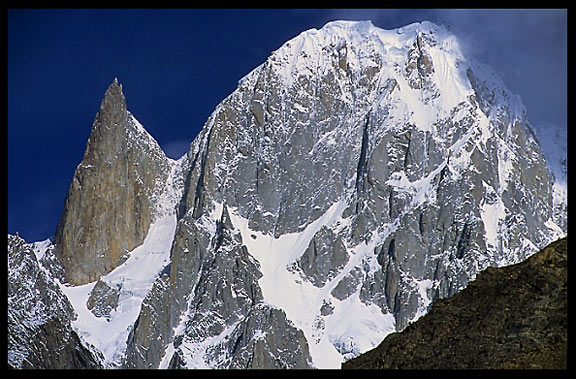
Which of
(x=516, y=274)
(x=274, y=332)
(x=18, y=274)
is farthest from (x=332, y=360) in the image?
(x=516, y=274)

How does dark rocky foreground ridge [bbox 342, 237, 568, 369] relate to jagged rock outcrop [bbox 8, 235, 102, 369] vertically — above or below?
below

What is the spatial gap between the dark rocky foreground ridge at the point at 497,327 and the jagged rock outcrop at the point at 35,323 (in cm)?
3742

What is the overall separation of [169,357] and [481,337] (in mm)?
122831

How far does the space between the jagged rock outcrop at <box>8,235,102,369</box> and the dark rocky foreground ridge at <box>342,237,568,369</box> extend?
37424mm

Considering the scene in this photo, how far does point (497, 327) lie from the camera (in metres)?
78.7

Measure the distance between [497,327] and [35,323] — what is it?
72.9 metres

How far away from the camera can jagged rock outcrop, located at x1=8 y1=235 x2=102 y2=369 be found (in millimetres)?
125875

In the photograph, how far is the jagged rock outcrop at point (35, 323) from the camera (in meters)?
126

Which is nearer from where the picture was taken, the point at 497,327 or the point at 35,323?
the point at 497,327

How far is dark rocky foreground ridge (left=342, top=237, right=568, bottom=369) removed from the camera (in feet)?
244

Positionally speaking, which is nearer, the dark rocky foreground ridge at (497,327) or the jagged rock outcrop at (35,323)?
the dark rocky foreground ridge at (497,327)

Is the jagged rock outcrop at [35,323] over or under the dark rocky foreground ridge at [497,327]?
over

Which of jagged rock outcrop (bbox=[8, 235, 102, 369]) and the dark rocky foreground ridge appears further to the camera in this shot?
jagged rock outcrop (bbox=[8, 235, 102, 369])

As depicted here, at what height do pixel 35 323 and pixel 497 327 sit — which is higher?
pixel 35 323
